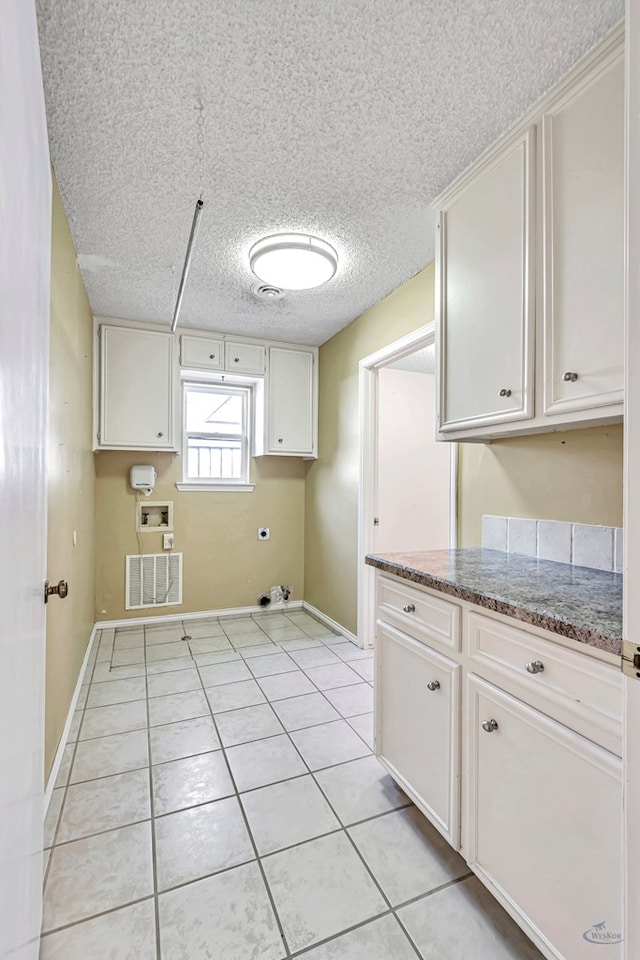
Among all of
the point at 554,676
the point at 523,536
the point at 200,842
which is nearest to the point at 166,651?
the point at 200,842

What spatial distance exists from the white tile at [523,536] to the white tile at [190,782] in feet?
5.13

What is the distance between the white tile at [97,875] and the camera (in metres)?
1.24

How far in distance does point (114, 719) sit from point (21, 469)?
2.01m

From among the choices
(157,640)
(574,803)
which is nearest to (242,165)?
(574,803)

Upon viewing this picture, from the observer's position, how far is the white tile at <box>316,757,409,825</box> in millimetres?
1615

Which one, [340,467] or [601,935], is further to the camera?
[340,467]

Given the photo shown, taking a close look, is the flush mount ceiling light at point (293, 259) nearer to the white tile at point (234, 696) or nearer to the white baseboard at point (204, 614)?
the white tile at point (234, 696)

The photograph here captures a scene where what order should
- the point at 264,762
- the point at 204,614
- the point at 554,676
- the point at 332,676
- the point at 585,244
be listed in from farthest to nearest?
the point at 204,614
the point at 332,676
the point at 264,762
the point at 585,244
the point at 554,676

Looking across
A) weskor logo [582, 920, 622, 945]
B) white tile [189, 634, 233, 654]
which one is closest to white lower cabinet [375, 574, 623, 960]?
weskor logo [582, 920, 622, 945]

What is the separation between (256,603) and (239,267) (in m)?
2.91

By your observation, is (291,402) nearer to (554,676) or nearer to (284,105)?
(284,105)

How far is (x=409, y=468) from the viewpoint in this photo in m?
3.71

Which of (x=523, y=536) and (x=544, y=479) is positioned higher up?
(x=544, y=479)

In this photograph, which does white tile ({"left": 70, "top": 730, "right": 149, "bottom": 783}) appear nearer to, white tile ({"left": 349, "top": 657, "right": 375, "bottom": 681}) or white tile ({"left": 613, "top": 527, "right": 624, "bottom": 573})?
white tile ({"left": 349, "top": 657, "right": 375, "bottom": 681})
